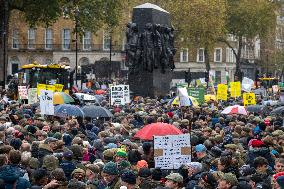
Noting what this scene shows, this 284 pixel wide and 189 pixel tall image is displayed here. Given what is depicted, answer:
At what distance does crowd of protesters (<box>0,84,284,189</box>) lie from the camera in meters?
10.9

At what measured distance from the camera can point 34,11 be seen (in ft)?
168

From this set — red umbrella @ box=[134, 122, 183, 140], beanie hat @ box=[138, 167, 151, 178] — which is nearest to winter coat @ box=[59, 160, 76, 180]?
beanie hat @ box=[138, 167, 151, 178]

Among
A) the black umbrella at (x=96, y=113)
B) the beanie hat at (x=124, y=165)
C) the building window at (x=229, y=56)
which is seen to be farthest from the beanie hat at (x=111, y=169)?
the building window at (x=229, y=56)

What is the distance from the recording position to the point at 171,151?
12867 millimetres

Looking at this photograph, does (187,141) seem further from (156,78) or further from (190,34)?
(190,34)

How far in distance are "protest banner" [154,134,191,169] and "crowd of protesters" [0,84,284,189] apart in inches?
6.7

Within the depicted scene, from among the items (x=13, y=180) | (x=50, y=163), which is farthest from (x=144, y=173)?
(x=13, y=180)

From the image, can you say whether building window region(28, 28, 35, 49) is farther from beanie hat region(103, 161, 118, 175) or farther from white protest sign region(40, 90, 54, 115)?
beanie hat region(103, 161, 118, 175)

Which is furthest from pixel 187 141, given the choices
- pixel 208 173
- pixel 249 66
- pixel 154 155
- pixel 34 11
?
pixel 249 66

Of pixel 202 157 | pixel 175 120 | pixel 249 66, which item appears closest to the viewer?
pixel 202 157

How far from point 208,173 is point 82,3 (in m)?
42.8

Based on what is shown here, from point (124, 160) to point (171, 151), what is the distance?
80 centimetres

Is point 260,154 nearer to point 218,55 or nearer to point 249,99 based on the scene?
point 249,99

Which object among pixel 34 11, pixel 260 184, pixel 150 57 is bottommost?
pixel 260 184
